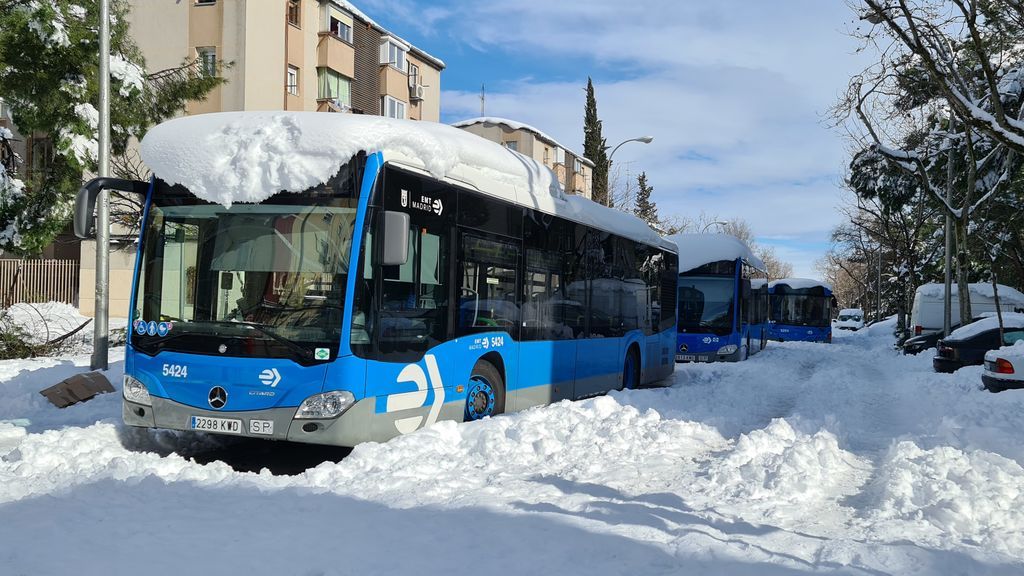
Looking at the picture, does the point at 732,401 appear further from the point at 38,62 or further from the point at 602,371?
the point at 38,62

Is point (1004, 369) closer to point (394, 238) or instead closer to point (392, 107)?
point (394, 238)

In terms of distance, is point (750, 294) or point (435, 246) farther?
point (750, 294)

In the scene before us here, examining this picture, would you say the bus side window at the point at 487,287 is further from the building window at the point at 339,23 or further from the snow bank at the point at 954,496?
the building window at the point at 339,23

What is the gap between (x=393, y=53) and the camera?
1630 inches

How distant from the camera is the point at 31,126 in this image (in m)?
15.5

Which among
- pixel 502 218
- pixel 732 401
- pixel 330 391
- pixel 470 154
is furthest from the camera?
pixel 732 401

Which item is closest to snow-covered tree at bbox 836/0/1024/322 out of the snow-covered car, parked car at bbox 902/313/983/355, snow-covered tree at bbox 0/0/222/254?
parked car at bbox 902/313/983/355

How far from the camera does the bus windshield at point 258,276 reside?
Result: 716cm

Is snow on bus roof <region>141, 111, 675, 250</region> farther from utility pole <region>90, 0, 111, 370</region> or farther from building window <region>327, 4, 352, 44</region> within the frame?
building window <region>327, 4, 352, 44</region>

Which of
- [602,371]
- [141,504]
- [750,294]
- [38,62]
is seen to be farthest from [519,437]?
[750,294]

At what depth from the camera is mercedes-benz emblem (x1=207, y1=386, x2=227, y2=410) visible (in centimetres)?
725

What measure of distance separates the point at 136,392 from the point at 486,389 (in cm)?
353

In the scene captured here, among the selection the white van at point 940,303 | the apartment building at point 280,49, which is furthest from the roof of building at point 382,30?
the white van at point 940,303

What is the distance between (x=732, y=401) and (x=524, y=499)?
753 centimetres
